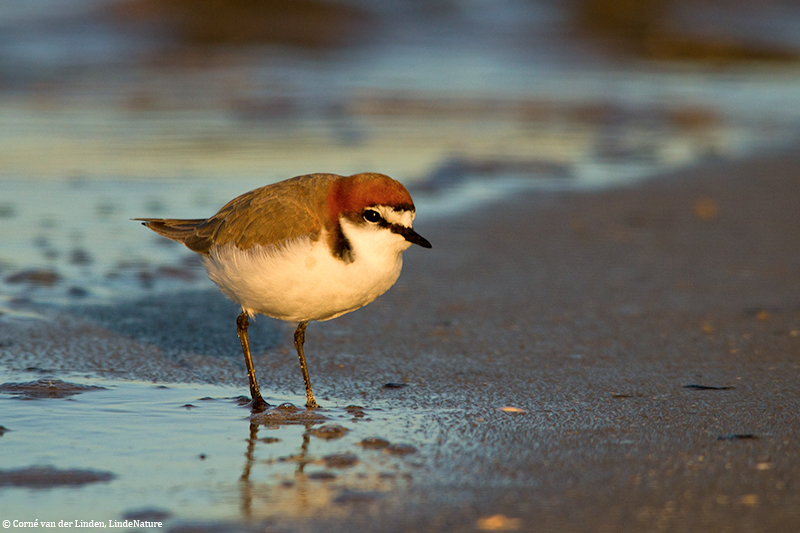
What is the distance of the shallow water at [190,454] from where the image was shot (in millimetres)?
2941

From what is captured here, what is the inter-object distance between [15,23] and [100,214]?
13.8 metres

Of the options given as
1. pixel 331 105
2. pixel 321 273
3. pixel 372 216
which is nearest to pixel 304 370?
pixel 321 273

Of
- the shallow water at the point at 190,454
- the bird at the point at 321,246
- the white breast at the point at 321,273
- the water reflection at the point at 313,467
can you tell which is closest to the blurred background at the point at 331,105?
the shallow water at the point at 190,454

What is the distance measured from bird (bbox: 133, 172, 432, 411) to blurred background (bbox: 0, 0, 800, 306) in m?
2.00

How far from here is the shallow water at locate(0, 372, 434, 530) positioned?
2.94 metres

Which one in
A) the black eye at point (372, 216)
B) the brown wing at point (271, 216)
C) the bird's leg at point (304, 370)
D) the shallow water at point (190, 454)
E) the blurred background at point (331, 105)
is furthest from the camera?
the blurred background at point (331, 105)

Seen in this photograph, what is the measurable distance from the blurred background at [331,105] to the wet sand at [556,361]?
1007mm

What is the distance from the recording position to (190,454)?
3.38 meters

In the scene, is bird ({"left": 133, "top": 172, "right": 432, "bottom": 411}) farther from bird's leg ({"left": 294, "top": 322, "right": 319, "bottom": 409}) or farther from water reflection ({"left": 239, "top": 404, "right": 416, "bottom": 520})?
water reflection ({"left": 239, "top": 404, "right": 416, "bottom": 520})

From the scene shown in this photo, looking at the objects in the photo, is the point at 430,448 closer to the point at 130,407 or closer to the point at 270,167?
the point at 130,407

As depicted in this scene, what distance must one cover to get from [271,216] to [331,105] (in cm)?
939

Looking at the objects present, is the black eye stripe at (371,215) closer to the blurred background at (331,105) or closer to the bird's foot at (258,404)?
the bird's foot at (258,404)

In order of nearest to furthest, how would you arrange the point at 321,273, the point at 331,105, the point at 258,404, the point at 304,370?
the point at 321,273 < the point at 258,404 < the point at 304,370 < the point at 331,105

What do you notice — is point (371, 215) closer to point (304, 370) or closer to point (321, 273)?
point (321, 273)
